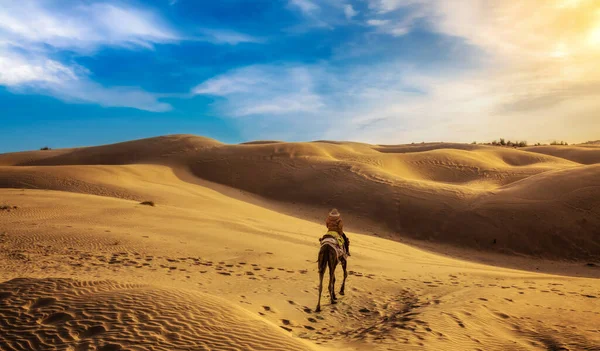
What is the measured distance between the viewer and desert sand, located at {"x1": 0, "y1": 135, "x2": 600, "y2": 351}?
19.4ft

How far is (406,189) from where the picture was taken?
2681cm

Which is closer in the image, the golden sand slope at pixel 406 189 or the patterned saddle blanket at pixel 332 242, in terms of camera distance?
the patterned saddle blanket at pixel 332 242

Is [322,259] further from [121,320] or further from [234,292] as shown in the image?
[121,320]

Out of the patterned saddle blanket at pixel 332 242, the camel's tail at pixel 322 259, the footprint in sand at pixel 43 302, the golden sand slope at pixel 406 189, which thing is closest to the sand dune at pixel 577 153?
the golden sand slope at pixel 406 189

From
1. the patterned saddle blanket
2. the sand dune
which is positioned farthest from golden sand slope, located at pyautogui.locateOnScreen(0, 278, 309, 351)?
the sand dune

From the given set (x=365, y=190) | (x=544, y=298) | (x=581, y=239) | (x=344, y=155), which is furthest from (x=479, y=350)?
(x=344, y=155)

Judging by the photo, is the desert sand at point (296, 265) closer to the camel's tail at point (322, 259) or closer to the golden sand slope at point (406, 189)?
the golden sand slope at point (406, 189)

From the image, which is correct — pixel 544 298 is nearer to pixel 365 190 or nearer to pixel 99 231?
pixel 99 231

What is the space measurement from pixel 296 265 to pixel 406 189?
1655 centimetres

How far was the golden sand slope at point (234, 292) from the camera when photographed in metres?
5.69

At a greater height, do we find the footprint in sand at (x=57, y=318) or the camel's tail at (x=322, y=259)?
the camel's tail at (x=322, y=259)

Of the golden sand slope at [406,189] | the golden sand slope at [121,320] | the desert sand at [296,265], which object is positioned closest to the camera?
the golden sand slope at [121,320]

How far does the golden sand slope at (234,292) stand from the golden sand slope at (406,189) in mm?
3571

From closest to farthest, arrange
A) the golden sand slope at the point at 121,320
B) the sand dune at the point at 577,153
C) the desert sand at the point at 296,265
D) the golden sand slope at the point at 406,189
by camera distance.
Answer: the golden sand slope at the point at 121,320 → the desert sand at the point at 296,265 → the golden sand slope at the point at 406,189 → the sand dune at the point at 577,153
